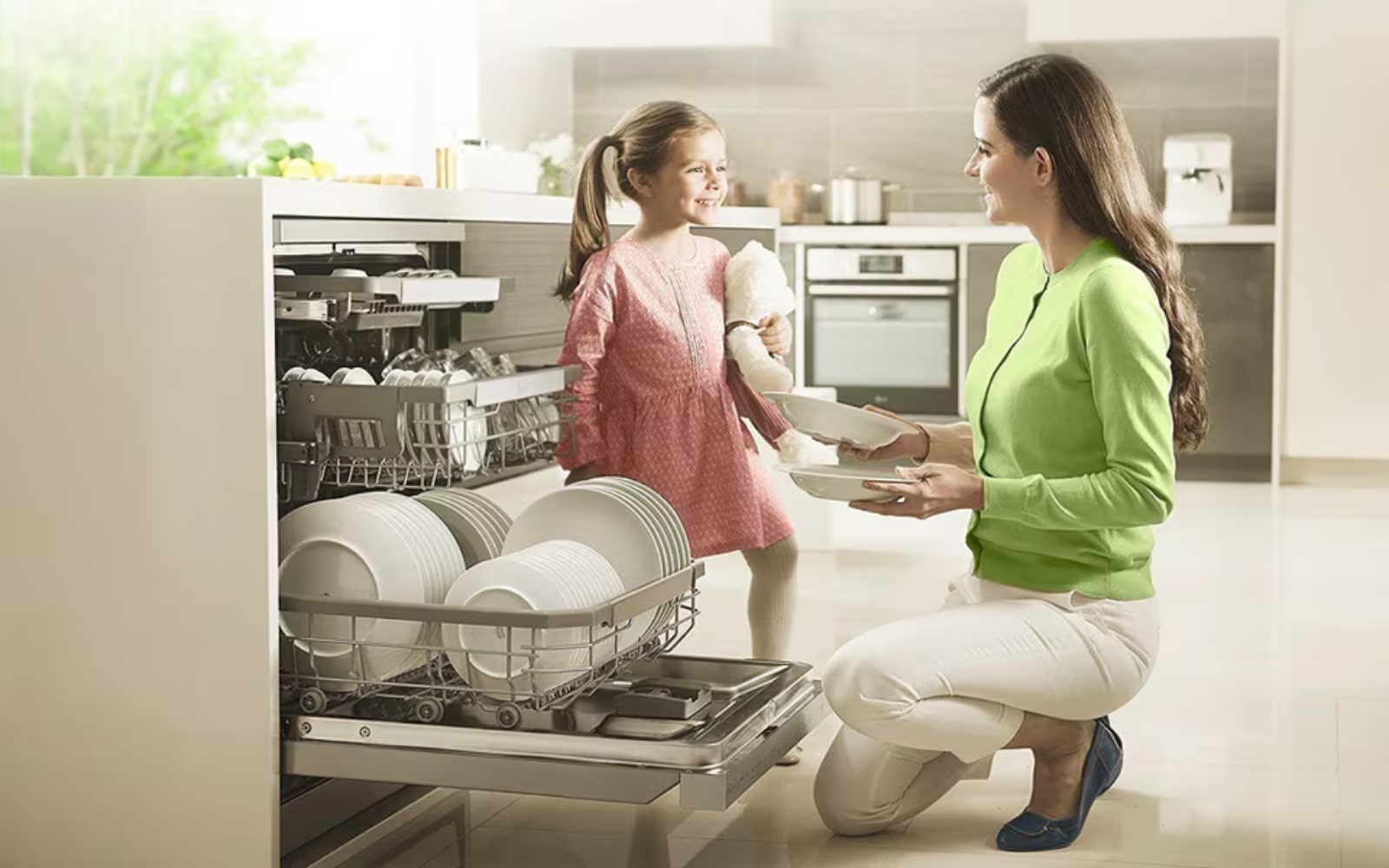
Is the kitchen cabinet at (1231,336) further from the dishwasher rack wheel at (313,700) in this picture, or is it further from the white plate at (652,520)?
the dishwasher rack wheel at (313,700)

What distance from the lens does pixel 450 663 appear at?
2301mm

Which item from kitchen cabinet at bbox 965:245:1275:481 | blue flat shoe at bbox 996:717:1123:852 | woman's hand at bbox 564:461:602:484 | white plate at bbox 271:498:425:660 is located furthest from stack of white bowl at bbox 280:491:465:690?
kitchen cabinet at bbox 965:245:1275:481

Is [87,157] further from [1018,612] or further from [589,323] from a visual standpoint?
[1018,612]

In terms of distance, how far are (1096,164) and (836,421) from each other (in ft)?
1.60

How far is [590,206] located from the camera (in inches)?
112

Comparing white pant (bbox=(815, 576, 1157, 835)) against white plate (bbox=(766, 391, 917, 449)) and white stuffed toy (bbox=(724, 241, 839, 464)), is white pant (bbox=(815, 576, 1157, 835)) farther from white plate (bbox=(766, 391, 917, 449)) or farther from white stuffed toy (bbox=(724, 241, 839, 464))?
white stuffed toy (bbox=(724, 241, 839, 464))

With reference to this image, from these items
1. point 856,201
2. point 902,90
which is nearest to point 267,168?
point 856,201

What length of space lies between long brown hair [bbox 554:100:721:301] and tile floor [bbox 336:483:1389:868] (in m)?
0.84

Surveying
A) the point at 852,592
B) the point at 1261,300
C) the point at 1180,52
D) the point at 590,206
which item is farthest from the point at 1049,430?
the point at 1180,52

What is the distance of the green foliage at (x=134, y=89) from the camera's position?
21.3 feet

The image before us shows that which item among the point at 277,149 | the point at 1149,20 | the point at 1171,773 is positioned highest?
the point at 1149,20

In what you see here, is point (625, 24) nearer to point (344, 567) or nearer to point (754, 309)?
point (754, 309)

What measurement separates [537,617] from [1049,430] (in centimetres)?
73

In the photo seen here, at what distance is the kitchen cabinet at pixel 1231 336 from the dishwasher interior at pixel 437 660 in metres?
3.96
